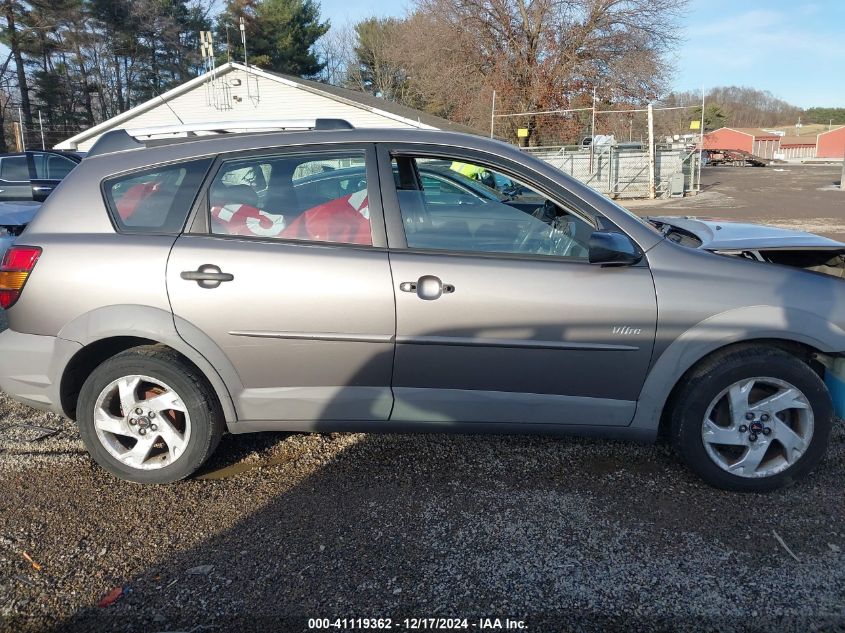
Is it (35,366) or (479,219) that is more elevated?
(479,219)

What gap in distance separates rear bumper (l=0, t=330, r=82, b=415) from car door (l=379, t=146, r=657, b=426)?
1717mm

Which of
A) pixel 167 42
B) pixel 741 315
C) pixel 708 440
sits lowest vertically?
pixel 708 440

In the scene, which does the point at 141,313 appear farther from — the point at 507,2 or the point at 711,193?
the point at 507,2

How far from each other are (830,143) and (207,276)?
92973 mm

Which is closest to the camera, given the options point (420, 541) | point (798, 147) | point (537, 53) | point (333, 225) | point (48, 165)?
point (420, 541)

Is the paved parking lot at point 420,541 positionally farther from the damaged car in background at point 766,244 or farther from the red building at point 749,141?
the red building at point 749,141

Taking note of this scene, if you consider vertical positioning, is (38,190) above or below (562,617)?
above

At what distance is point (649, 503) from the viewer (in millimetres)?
3158

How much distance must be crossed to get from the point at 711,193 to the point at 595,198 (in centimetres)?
2740

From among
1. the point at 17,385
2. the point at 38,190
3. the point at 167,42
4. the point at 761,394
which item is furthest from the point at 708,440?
the point at 167,42

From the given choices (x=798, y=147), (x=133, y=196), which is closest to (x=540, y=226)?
(x=133, y=196)

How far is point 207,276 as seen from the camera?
10.3 feet

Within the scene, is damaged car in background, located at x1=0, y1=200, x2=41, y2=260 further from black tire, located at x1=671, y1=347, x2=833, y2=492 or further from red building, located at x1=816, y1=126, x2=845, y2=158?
red building, located at x1=816, y1=126, x2=845, y2=158

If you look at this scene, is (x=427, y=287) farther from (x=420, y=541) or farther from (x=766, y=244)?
(x=766, y=244)
